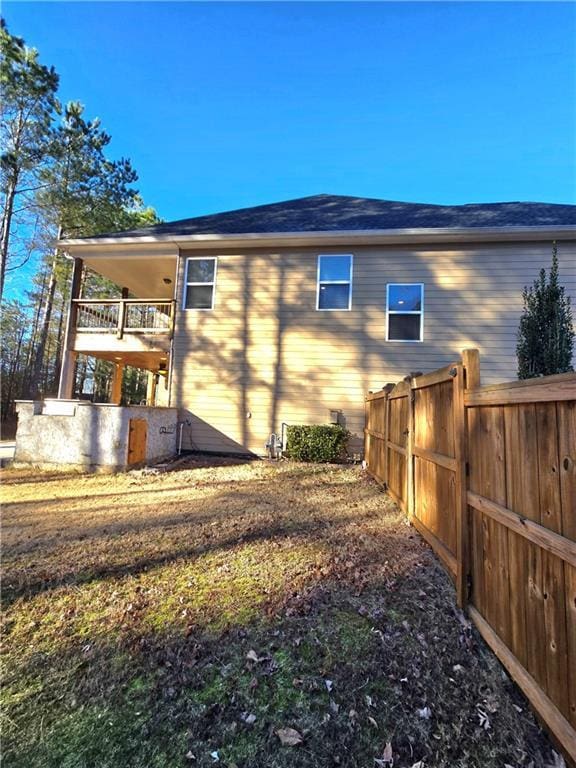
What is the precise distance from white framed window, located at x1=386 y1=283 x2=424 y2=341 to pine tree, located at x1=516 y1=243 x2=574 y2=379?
7.39ft

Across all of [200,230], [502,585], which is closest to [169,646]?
[502,585]

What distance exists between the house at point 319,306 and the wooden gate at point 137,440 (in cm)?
164

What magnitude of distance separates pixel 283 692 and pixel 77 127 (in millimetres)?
19813

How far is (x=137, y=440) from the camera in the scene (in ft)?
22.7

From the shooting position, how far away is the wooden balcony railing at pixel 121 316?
9.36m

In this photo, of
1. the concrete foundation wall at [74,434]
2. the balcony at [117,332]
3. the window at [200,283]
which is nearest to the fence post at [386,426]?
the concrete foundation wall at [74,434]

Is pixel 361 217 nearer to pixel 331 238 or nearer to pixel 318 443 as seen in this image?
pixel 331 238

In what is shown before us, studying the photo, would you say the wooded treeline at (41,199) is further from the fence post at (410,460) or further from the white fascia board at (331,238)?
the fence post at (410,460)

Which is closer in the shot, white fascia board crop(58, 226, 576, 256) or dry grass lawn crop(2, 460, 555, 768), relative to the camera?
dry grass lawn crop(2, 460, 555, 768)

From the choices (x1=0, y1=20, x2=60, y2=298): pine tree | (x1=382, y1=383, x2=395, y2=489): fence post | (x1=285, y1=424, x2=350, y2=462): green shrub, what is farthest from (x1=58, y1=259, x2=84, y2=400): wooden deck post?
(x1=382, y1=383, x2=395, y2=489): fence post

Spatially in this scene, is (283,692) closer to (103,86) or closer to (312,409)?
(312,409)

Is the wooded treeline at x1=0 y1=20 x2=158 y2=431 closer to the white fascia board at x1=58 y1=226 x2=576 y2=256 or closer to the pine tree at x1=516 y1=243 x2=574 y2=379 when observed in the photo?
the white fascia board at x1=58 y1=226 x2=576 y2=256

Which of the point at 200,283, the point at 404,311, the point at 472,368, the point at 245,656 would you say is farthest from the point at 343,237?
the point at 245,656

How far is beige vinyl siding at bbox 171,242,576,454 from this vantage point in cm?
808
